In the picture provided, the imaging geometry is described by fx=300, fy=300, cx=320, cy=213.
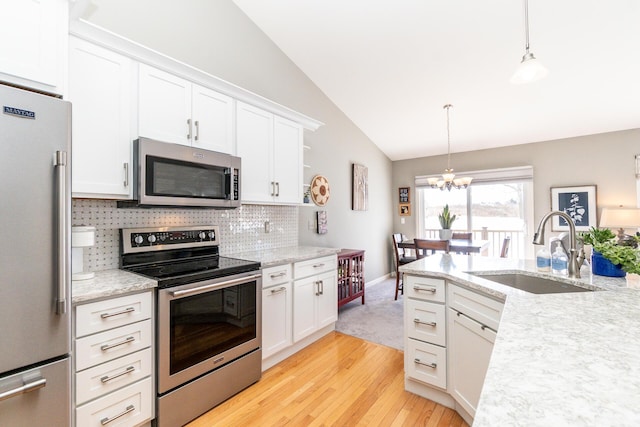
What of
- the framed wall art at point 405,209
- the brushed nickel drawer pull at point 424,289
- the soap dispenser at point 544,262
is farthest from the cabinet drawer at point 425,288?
the framed wall art at point 405,209

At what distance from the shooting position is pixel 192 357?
1.82 m

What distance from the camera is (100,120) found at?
1754 mm

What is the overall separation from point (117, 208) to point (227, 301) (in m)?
0.98

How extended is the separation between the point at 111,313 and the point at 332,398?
4.84 feet

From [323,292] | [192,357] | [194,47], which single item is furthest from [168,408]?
[194,47]

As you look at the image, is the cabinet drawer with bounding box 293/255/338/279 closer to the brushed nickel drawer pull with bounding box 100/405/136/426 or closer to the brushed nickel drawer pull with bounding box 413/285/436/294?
the brushed nickel drawer pull with bounding box 413/285/436/294

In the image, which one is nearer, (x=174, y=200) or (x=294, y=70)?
(x=174, y=200)

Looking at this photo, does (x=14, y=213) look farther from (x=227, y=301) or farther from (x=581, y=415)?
(x=581, y=415)

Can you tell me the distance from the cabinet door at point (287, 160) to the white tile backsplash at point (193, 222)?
0.99ft

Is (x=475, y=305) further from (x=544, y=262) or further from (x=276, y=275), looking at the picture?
(x=276, y=275)

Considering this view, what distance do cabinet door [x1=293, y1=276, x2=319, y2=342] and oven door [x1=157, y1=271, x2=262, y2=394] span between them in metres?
0.45

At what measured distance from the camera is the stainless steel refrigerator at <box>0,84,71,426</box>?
1.12 m

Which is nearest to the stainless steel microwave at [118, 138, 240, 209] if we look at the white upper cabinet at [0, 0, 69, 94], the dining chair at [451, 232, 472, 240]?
the white upper cabinet at [0, 0, 69, 94]

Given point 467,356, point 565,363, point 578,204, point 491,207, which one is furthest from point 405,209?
point 565,363
